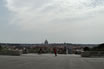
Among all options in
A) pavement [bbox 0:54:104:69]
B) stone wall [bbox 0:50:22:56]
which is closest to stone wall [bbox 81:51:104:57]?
stone wall [bbox 0:50:22:56]

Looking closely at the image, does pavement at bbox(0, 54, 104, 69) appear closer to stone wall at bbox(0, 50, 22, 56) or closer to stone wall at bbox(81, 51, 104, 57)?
stone wall at bbox(81, 51, 104, 57)

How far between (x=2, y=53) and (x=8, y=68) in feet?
85.7

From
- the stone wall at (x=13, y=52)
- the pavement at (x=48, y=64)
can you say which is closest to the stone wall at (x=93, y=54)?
the stone wall at (x=13, y=52)

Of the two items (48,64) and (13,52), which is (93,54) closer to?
(13,52)

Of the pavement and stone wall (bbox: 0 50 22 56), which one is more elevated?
stone wall (bbox: 0 50 22 56)

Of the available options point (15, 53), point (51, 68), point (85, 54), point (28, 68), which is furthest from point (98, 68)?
point (15, 53)

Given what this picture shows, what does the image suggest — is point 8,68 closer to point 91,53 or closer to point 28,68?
point 28,68

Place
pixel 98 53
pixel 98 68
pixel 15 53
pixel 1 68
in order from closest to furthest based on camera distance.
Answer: pixel 1 68
pixel 98 68
pixel 98 53
pixel 15 53

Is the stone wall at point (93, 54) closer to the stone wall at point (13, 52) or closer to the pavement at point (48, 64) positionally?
the stone wall at point (13, 52)

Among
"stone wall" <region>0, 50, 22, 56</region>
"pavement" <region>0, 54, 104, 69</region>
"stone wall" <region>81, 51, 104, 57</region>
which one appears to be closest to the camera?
"pavement" <region>0, 54, 104, 69</region>

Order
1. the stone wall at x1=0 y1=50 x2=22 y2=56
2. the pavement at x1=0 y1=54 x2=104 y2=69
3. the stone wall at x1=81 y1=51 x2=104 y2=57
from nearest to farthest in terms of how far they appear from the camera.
→ the pavement at x1=0 y1=54 x2=104 y2=69 → the stone wall at x1=81 y1=51 x2=104 y2=57 → the stone wall at x1=0 y1=50 x2=22 y2=56

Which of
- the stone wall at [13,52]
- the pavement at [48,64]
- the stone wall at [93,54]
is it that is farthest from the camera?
the stone wall at [13,52]

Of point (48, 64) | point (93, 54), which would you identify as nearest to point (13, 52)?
point (93, 54)

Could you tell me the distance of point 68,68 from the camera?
1755cm
